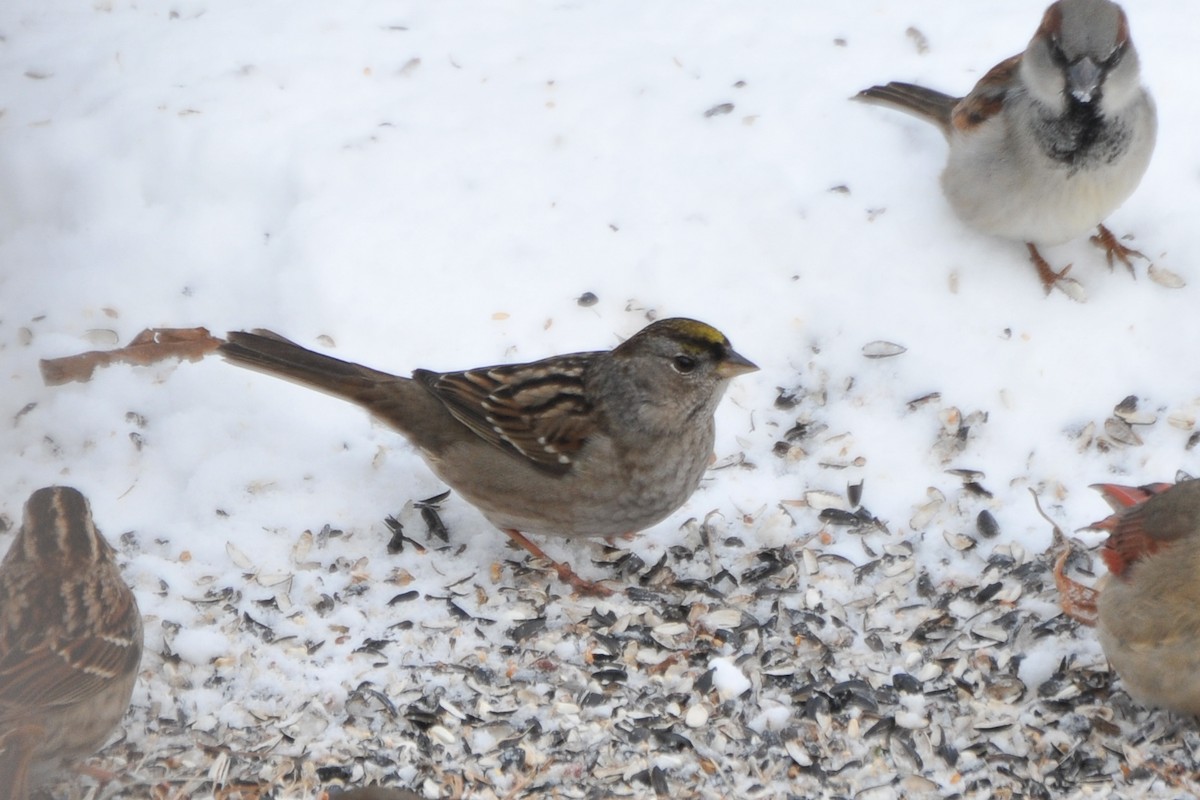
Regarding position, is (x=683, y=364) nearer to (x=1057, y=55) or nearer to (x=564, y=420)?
(x=564, y=420)

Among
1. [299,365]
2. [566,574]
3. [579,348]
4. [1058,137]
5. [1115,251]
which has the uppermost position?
[1058,137]

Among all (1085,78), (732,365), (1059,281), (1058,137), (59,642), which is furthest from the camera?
(1059,281)

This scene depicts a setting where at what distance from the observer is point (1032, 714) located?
A: 3736mm

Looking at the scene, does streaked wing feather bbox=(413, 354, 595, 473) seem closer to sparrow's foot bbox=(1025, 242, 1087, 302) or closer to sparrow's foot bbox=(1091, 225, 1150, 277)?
sparrow's foot bbox=(1025, 242, 1087, 302)

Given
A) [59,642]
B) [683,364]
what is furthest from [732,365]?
[59,642]

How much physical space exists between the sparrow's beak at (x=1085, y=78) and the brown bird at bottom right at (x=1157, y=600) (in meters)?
1.37

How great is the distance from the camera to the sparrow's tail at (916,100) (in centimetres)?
509

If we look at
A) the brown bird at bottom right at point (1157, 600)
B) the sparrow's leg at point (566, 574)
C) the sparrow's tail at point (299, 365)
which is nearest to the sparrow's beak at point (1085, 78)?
the brown bird at bottom right at point (1157, 600)

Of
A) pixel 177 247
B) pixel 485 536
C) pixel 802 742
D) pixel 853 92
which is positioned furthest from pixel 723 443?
pixel 177 247

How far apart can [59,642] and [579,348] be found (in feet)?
5.94

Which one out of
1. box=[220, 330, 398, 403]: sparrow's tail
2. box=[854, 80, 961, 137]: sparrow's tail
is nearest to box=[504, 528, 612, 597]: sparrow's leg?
box=[220, 330, 398, 403]: sparrow's tail

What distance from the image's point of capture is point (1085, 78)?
4.46 metres

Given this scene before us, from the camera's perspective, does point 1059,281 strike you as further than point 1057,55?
Yes

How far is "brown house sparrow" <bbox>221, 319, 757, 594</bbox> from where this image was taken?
4.11 metres
